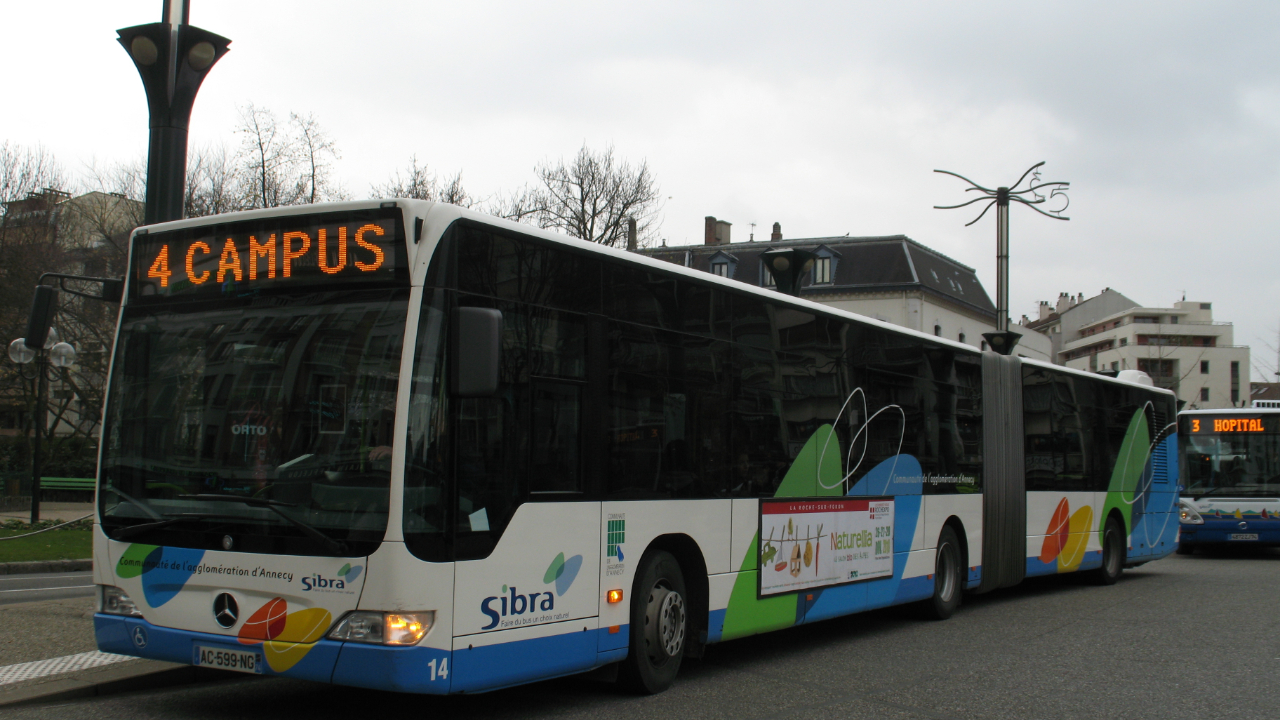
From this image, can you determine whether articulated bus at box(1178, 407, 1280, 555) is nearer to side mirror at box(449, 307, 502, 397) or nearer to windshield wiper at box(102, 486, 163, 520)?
side mirror at box(449, 307, 502, 397)

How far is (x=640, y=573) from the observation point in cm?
764

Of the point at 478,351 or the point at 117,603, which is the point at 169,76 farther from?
the point at 478,351

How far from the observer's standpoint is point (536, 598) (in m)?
6.59

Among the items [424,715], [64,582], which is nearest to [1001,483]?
[424,715]

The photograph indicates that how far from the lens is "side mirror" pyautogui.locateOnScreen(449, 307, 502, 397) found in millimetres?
5926

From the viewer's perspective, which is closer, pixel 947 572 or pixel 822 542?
pixel 822 542

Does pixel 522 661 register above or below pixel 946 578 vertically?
above

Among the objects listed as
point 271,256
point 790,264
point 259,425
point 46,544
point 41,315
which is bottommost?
point 46,544

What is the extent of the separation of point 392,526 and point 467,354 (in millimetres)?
957

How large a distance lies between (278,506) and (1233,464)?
73.1 ft

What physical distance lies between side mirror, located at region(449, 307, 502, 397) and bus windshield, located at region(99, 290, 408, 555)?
35cm

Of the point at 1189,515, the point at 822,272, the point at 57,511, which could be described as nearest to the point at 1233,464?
the point at 1189,515

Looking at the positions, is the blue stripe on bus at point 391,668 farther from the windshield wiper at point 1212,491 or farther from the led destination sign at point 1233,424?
the windshield wiper at point 1212,491

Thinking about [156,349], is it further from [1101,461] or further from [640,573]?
[1101,461]
